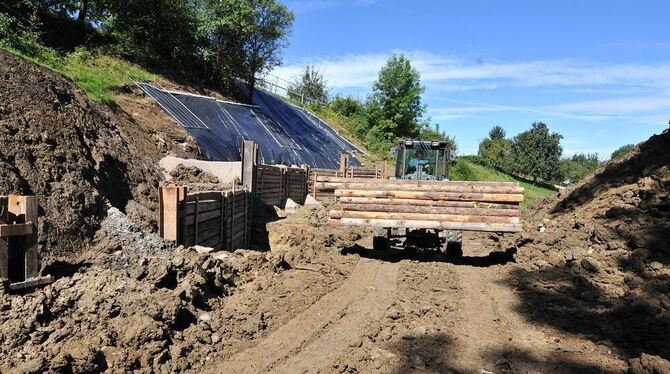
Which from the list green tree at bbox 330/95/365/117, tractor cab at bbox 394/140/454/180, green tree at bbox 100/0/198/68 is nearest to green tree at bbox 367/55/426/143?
green tree at bbox 330/95/365/117

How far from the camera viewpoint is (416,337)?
5.32 meters

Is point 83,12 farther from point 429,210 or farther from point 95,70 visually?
point 429,210

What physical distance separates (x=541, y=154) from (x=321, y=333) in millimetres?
46636

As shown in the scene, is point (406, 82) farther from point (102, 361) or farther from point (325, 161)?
point (102, 361)

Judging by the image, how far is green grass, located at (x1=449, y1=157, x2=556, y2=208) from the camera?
37756mm

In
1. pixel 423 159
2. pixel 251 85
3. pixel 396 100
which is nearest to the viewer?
pixel 423 159

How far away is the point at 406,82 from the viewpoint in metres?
44.7

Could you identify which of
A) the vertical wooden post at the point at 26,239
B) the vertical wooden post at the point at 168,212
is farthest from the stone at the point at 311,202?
the vertical wooden post at the point at 26,239

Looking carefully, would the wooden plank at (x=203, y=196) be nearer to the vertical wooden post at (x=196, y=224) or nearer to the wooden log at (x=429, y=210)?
the vertical wooden post at (x=196, y=224)

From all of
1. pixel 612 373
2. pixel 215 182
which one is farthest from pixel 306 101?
pixel 612 373

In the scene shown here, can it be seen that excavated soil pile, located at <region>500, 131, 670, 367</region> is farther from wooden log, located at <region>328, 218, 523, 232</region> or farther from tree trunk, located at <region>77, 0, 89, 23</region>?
tree trunk, located at <region>77, 0, 89, 23</region>

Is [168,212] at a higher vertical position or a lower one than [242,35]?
lower

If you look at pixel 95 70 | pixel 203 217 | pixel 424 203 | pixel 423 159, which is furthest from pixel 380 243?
pixel 95 70

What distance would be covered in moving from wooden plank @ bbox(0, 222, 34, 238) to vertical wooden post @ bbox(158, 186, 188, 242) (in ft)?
7.49
